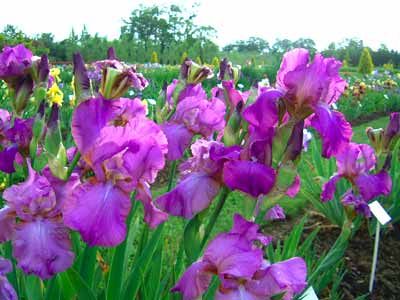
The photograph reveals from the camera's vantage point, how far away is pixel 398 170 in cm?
310

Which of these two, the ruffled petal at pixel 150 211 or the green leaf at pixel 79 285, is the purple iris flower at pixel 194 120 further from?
the green leaf at pixel 79 285

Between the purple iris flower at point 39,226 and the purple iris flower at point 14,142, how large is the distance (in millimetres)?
170

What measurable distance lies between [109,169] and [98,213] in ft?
0.27

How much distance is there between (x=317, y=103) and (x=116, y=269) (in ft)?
1.76

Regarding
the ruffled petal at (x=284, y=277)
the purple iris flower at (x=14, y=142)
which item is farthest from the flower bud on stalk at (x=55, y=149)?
the ruffled petal at (x=284, y=277)

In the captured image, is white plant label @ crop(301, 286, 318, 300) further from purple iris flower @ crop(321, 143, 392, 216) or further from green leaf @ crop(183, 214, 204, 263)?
green leaf @ crop(183, 214, 204, 263)

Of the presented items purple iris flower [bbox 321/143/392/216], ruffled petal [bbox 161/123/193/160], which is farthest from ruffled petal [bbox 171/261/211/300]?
purple iris flower [bbox 321/143/392/216]

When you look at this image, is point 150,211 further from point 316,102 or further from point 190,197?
point 316,102

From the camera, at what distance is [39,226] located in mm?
717

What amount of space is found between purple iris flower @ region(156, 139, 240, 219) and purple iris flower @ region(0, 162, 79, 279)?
0.16 meters

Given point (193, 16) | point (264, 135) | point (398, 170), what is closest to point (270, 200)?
point (264, 135)

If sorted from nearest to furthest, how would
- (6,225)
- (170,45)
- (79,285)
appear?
(6,225), (79,285), (170,45)

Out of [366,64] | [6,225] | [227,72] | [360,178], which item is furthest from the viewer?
[366,64]

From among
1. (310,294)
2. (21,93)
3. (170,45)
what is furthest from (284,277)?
(170,45)
